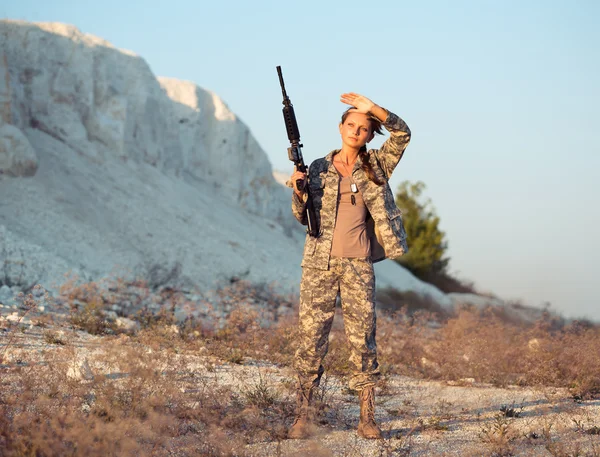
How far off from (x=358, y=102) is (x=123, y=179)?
16771mm

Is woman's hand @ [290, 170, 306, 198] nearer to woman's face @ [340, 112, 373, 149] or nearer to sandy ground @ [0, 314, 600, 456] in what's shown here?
woman's face @ [340, 112, 373, 149]

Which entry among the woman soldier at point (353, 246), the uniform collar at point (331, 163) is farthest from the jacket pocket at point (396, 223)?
the uniform collar at point (331, 163)

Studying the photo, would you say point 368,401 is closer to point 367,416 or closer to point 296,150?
point 367,416

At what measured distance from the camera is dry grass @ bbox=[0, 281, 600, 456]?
10.4 ft

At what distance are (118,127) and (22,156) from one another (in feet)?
18.8

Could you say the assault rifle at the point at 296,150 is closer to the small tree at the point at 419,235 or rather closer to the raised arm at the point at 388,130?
the raised arm at the point at 388,130

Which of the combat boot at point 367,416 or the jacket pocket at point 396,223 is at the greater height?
the jacket pocket at point 396,223

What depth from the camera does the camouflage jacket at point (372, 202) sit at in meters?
4.00

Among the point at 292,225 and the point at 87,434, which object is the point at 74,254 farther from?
the point at 292,225

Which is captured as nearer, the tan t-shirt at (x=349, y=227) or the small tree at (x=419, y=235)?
the tan t-shirt at (x=349, y=227)

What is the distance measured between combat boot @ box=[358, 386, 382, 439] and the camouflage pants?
1.9 inches

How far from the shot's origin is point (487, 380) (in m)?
6.58

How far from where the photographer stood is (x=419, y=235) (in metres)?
31.3

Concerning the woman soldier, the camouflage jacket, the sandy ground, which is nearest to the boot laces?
the woman soldier
